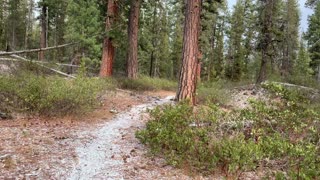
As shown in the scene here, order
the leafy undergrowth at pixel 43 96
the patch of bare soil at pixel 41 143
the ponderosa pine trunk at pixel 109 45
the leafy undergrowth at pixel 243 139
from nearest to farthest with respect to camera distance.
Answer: the leafy undergrowth at pixel 243 139, the patch of bare soil at pixel 41 143, the leafy undergrowth at pixel 43 96, the ponderosa pine trunk at pixel 109 45

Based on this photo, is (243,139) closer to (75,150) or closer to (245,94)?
(75,150)

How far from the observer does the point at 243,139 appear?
4477 mm

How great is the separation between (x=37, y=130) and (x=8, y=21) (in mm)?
36655

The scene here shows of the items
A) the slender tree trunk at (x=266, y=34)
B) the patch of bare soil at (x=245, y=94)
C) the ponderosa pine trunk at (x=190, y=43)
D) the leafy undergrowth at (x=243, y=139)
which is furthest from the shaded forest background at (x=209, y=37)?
the leafy undergrowth at (x=243, y=139)

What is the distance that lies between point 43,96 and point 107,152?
8.42ft

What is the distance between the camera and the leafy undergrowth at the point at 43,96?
711cm

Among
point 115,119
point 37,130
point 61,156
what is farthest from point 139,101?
point 61,156

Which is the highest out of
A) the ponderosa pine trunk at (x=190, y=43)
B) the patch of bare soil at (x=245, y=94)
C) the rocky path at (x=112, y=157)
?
the ponderosa pine trunk at (x=190, y=43)

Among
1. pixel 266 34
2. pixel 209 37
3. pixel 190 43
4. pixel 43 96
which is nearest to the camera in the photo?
pixel 43 96

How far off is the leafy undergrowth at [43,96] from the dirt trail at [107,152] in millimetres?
865

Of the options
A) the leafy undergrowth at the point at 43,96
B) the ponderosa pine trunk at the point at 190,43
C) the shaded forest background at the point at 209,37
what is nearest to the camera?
the leafy undergrowth at the point at 43,96

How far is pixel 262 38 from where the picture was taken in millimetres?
20344

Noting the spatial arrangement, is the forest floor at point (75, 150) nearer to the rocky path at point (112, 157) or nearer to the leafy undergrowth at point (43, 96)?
the rocky path at point (112, 157)

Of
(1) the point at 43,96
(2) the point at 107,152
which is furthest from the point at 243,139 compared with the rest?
(1) the point at 43,96
